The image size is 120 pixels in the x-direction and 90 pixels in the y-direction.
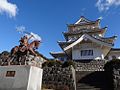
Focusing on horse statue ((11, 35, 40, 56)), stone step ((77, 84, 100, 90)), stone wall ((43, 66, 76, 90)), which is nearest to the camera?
horse statue ((11, 35, 40, 56))

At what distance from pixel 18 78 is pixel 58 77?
8890mm

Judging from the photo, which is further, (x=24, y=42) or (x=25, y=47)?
(x=24, y=42)

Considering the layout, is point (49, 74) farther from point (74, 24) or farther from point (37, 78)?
point (74, 24)

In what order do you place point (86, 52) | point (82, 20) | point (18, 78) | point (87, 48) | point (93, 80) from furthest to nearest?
point (82, 20)
point (87, 48)
point (86, 52)
point (93, 80)
point (18, 78)

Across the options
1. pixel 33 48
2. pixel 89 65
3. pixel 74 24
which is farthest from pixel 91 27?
pixel 33 48

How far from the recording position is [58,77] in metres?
15.3

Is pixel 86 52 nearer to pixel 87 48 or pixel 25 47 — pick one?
pixel 87 48

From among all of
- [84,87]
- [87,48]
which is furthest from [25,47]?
[87,48]

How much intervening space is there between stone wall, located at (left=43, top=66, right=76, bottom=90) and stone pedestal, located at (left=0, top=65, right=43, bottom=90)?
784 cm

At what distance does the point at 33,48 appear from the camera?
8492 mm

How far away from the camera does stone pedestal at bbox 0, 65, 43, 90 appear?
659 cm

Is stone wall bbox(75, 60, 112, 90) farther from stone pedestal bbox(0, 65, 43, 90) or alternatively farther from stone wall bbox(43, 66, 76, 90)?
stone pedestal bbox(0, 65, 43, 90)

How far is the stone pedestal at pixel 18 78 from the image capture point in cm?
659

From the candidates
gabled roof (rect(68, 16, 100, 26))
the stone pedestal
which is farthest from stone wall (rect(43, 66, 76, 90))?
gabled roof (rect(68, 16, 100, 26))
